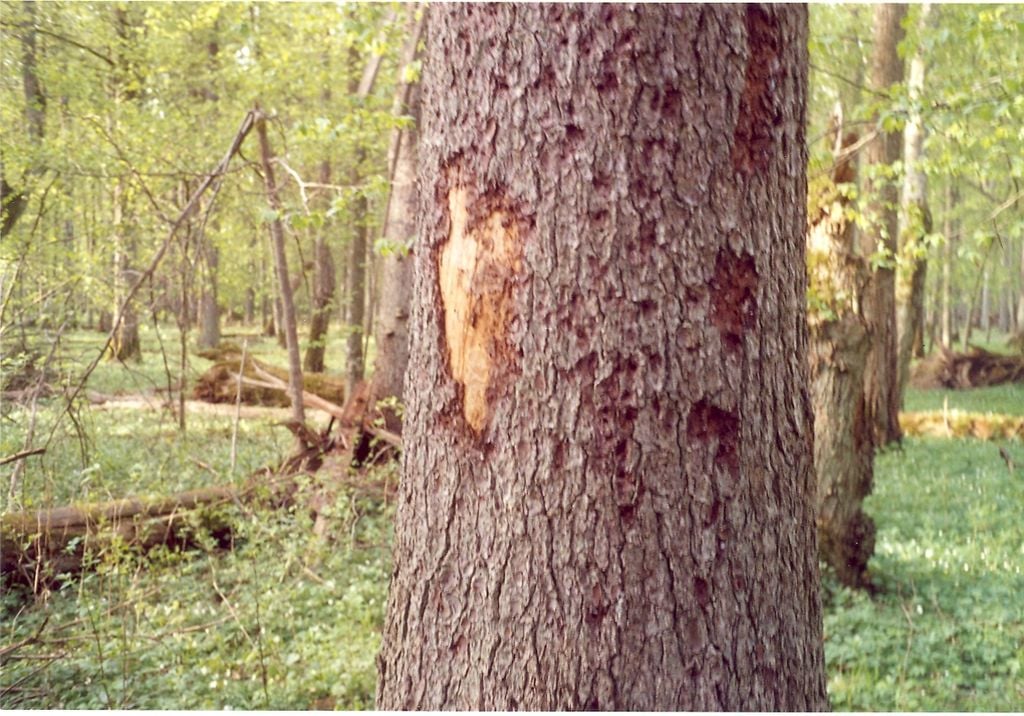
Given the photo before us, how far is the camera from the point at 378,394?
5496mm

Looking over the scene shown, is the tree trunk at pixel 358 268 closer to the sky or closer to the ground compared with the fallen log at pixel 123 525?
closer to the sky

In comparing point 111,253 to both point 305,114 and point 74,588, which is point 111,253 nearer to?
point 74,588

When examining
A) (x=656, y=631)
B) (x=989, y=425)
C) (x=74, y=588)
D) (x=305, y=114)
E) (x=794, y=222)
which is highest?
(x=305, y=114)

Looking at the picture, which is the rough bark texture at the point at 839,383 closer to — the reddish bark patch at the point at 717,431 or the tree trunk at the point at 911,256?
the tree trunk at the point at 911,256

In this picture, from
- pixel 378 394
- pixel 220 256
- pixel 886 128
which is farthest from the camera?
pixel 220 256

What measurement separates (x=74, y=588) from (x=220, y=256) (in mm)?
4725

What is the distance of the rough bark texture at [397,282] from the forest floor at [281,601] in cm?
74

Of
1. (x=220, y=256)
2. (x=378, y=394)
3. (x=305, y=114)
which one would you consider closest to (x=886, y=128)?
(x=378, y=394)

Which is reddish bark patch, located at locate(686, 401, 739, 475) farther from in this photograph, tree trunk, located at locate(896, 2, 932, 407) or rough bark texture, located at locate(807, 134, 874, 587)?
tree trunk, located at locate(896, 2, 932, 407)

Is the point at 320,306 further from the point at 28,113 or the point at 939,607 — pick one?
the point at 939,607

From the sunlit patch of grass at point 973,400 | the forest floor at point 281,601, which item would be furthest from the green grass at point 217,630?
the sunlit patch of grass at point 973,400

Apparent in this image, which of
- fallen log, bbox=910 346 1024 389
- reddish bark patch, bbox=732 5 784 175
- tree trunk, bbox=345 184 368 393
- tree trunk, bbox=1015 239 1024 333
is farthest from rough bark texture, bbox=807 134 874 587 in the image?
tree trunk, bbox=1015 239 1024 333

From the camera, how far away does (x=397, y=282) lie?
5.66 metres

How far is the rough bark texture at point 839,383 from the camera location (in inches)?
153
